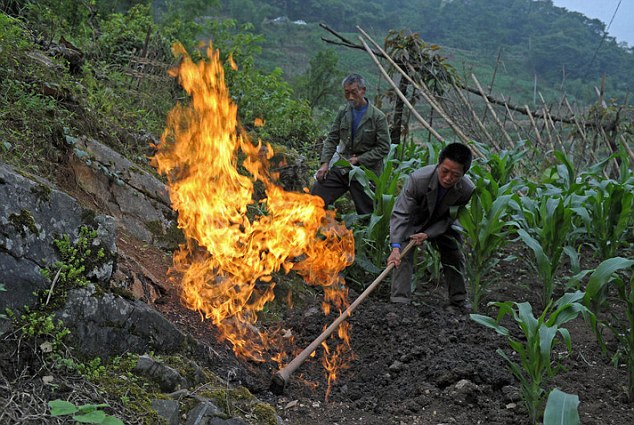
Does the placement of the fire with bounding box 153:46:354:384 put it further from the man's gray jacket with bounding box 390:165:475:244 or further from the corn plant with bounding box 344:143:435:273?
the man's gray jacket with bounding box 390:165:475:244

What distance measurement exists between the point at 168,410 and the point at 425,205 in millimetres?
3065

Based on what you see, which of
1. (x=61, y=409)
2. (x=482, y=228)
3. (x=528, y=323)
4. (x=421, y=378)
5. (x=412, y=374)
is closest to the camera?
(x=61, y=409)

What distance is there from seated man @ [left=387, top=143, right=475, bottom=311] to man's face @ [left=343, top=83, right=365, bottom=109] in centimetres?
135

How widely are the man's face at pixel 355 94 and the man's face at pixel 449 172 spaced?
158cm

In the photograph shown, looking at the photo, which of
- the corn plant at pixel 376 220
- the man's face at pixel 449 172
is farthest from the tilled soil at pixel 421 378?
the man's face at pixel 449 172

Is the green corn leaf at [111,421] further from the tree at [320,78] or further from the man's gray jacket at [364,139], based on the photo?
the tree at [320,78]

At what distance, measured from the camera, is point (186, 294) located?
408 cm

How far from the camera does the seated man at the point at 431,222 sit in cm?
494

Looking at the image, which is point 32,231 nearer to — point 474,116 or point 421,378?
point 421,378

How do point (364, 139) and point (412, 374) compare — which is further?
point (364, 139)

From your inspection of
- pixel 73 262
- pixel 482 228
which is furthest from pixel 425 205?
pixel 73 262

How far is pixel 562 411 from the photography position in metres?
2.79

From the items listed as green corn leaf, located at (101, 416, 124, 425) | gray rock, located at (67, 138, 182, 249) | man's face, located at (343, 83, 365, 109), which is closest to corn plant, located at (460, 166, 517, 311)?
man's face, located at (343, 83, 365, 109)

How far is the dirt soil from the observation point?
3.48 m
